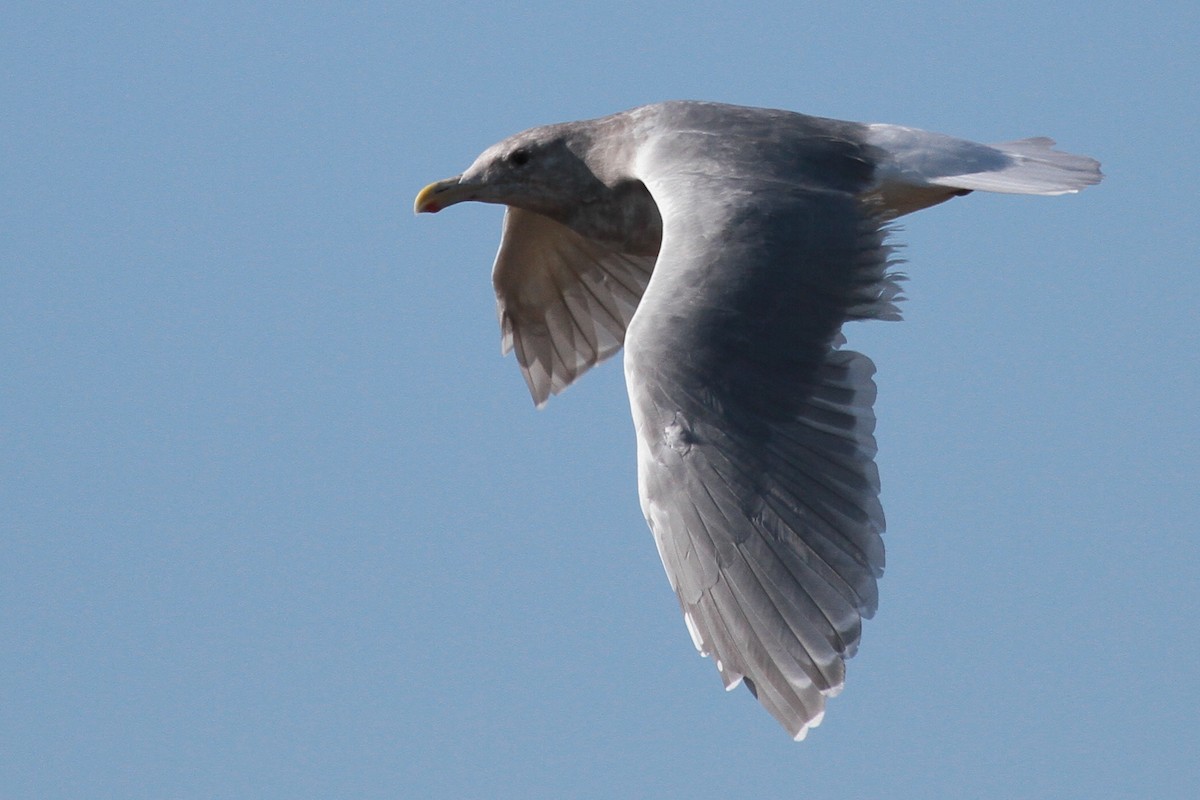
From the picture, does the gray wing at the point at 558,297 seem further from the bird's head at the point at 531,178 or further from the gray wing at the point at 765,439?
the gray wing at the point at 765,439

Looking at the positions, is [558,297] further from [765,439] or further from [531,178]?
[765,439]

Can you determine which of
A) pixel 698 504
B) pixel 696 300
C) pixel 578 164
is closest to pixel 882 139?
pixel 578 164

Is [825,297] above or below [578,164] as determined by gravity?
below

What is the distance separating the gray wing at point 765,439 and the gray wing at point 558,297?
2506 mm

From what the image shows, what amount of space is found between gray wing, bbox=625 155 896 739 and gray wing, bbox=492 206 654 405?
2506 millimetres

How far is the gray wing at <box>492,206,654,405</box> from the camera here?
36.9 feet

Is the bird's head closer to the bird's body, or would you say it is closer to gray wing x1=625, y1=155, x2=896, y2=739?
the bird's body

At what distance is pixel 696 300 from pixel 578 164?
240 cm

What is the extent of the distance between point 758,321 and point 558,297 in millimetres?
3446

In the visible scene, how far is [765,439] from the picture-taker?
781 cm

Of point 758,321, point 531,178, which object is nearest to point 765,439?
point 758,321

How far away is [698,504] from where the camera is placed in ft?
25.1

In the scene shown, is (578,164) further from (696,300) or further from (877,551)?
(877,551)

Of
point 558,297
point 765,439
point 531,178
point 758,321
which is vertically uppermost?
point 531,178
